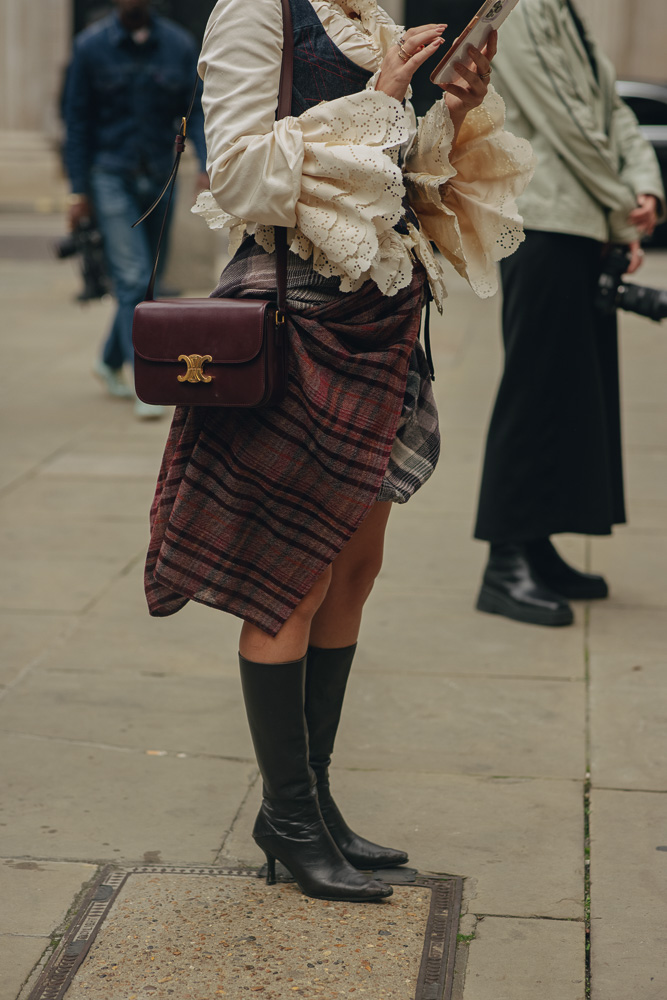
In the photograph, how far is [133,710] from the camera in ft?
11.2

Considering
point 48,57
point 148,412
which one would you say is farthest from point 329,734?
point 48,57

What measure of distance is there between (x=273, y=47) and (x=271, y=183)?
0.25 metres

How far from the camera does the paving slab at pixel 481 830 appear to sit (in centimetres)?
254

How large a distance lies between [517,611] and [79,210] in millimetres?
4060

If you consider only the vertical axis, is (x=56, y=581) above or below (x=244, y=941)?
below

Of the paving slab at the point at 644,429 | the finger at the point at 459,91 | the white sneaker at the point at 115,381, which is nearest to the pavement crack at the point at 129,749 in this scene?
the finger at the point at 459,91

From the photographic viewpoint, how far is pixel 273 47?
7.16ft

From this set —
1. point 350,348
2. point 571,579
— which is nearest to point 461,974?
point 350,348

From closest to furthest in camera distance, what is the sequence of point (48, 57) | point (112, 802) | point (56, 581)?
point (112, 802), point (56, 581), point (48, 57)

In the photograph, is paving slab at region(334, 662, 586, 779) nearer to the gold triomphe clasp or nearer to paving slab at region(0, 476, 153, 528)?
the gold triomphe clasp

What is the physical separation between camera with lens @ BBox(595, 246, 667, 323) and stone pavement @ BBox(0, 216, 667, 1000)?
993 mm

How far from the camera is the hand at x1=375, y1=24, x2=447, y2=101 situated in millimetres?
2219

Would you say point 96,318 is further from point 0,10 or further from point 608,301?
point 0,10

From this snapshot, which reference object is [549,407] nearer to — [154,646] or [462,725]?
[462,725]
